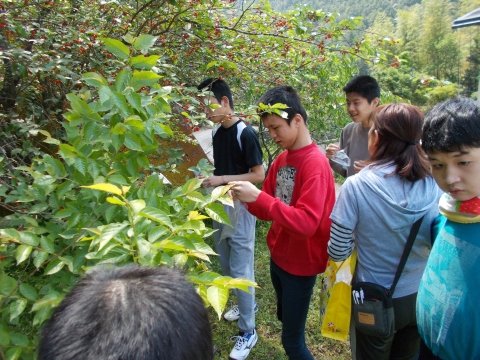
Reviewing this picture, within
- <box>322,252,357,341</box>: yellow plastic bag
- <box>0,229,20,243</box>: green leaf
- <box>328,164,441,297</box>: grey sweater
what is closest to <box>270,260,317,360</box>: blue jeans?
<box>322,252,357,341</box>: yellow plastic bag

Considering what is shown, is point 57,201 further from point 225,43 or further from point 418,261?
point 225,43

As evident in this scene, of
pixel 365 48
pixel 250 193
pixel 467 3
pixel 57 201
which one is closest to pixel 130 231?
pixel 57 201

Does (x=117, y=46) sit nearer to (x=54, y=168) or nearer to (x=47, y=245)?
(x=54, y=168)

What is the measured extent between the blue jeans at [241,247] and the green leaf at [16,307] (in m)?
1.66

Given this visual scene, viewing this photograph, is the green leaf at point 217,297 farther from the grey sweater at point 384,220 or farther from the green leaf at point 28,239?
the grey sweater at point 384,220

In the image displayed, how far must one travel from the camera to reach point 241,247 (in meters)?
2.78

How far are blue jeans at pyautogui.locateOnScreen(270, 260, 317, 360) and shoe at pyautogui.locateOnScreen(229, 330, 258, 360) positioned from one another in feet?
2.01

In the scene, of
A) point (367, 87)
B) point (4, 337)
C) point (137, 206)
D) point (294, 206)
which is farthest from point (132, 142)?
point (367, 87)

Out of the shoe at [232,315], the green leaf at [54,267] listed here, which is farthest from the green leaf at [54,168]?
the shoe at [232,315]

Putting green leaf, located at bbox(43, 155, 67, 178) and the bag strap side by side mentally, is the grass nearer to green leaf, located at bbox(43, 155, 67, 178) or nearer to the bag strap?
the bag strap

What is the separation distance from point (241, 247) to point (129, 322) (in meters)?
2.12

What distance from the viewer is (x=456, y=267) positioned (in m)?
1.30

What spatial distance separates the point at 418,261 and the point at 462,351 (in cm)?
49

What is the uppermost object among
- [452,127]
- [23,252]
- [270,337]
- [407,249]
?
[452,127]
